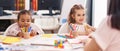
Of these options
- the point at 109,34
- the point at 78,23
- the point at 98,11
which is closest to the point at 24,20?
the point at 78,23

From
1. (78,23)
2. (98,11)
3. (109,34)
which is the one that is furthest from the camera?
(98,11)

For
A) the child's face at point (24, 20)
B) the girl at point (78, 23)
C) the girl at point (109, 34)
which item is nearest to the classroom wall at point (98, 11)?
the girl at point (78, 23)

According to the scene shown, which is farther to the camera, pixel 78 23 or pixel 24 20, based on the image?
pixel 78 23

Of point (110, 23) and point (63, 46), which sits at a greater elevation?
point (110, 23)

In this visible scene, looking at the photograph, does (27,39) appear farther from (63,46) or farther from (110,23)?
(110,23)

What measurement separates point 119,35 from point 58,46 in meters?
0.74

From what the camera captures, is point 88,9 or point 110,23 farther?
point 88,9

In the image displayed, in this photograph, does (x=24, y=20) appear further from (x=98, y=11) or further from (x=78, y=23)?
(x=98, y=11)

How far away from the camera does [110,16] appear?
3.34 ft

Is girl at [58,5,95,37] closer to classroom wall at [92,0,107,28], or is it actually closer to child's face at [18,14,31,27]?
child's face at [18,14,31,27]

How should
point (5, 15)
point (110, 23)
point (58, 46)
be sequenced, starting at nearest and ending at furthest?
point (110, 23)
point (58, 46)
point (5, 15)

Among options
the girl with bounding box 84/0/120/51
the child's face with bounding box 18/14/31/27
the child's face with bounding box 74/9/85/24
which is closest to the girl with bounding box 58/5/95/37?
the child's face with bounding box 74/9/85/24

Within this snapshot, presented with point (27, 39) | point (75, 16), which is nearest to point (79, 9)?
point (75, 16)

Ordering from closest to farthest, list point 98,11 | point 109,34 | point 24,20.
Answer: point 109,34
point 24,20
point 98,11
